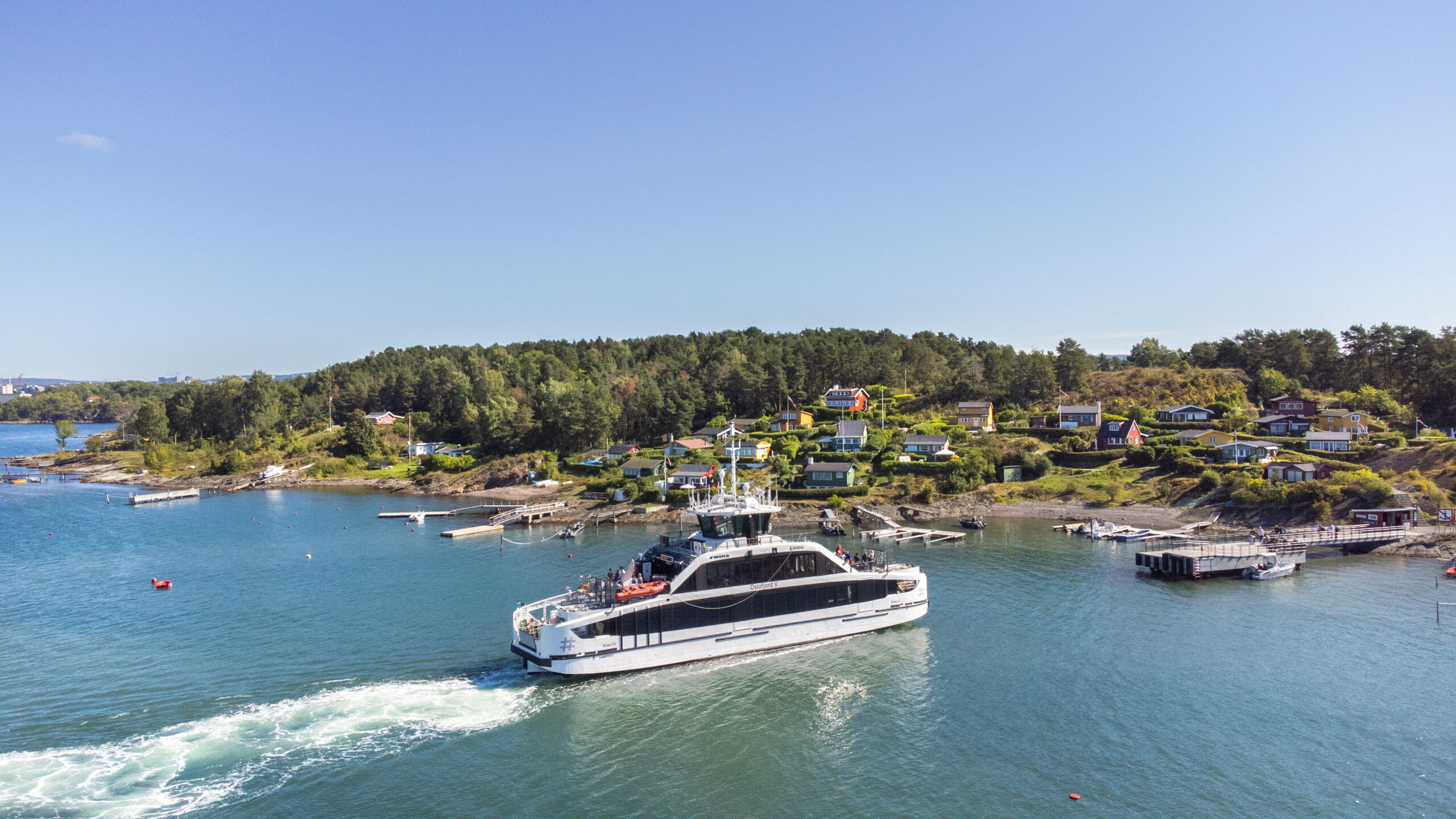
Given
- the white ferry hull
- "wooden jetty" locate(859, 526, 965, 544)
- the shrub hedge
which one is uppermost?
the shrub hedge

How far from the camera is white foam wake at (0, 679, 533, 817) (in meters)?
24.4

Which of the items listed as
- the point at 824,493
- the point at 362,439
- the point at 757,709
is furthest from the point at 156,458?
the point at 757,709

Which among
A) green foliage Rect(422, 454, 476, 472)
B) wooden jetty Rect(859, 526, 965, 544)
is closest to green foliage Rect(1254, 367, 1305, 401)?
wooden jetty Rect(859, 526, 965, 544)

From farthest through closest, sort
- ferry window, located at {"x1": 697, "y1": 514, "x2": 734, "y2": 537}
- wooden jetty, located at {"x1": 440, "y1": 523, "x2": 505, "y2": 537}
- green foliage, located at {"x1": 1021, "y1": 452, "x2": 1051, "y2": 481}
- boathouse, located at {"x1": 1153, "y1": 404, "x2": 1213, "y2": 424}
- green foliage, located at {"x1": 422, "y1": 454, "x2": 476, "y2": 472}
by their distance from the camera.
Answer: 1. green foliage, located at {"x1": 422, "y1": 454, "x2": 476, "y2": 472}
2. boathouse, located at {"x1": 1153, "y1": 404, "x2": 1213, "y2": 424}
3. green foliage, located at {"x1": 1021, "y1": 452, "x2": 1051, "y2": 481}
4. wooden jetty, located at {"x1": 440, "y1": 523, "x2": 505, "y2": 537}
5. ferry window, located at {"x1": 697, "y1": 514, "x2": 734, "y2": 537}

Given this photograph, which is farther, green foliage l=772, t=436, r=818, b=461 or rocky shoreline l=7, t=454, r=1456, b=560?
green foliage l=772, t=436, r=818, b=461

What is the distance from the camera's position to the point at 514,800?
24.5 m

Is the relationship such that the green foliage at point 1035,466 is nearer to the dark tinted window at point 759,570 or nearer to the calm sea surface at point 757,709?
the calm sea surface at point 757,709

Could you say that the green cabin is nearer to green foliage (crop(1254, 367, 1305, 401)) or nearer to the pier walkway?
the pier walkway

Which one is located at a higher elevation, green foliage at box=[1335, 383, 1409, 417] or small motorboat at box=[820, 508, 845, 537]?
green foliage at box=[1335, 383, 1409, 417]

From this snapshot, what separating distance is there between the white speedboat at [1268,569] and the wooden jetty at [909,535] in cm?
2100

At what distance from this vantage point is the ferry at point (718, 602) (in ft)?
111

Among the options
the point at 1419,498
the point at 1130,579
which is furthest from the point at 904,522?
the point at 1419,498

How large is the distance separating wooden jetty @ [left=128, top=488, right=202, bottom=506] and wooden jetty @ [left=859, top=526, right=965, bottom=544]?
89666 mm

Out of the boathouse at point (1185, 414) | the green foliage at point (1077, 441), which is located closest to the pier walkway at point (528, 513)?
the green foliage at point (1077, 441)
